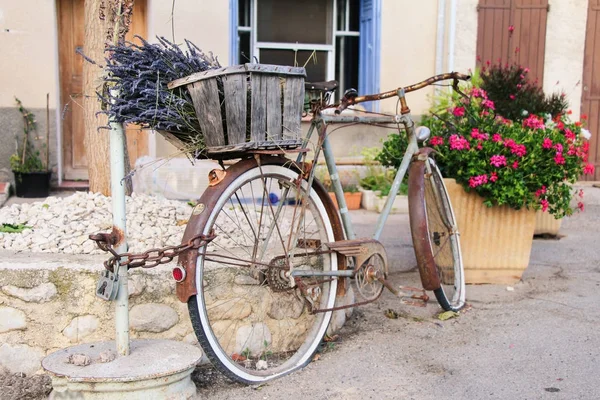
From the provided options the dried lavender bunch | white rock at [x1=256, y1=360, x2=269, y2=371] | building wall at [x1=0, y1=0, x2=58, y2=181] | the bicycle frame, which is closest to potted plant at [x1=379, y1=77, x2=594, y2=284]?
the bicycle frame

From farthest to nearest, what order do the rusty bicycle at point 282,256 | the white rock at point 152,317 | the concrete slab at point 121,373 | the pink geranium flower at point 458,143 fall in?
1. the pink geranium flower at point 458,143
2. the white rock at point 152,317
3. the rusty bicycle at point 282,256
4. the concrete slab at point 121,373

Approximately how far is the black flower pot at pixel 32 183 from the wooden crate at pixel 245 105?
16.4 feet

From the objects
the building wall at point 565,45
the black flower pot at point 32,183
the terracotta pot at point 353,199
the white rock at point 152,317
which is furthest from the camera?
the building wall at point 565,45

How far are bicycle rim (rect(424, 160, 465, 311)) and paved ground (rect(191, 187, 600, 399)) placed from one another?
Result: 0.14 metres

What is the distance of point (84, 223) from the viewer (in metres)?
4.05

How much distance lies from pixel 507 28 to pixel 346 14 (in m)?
1.93

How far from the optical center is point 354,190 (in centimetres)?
819

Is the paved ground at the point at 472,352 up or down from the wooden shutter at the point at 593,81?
down

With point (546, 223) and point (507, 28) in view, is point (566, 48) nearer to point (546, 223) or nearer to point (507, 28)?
point (507, 28)

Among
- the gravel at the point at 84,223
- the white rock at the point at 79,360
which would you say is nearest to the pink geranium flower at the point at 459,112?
the gravel at the point at 84,223

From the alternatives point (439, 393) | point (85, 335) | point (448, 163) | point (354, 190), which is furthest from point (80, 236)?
point (354, 190)

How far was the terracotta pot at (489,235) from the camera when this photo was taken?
488 centimetres

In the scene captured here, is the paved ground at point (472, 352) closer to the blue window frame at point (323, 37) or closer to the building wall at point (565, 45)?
the blue window frame at point (323, 37)

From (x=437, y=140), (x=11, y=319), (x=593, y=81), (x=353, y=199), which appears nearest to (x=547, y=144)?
(x=437, y=140)
